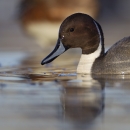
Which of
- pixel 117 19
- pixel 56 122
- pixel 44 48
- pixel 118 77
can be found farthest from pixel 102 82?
pixel 117 19

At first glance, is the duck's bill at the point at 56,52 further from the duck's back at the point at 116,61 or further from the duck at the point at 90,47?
the duck's back at the point at 116,61

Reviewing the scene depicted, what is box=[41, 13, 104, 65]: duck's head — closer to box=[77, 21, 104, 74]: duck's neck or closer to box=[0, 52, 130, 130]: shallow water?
box=[77, 21, 104, 74]: duck's neck

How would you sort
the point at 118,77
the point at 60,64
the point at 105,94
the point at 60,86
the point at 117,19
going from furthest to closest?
the point at 117,19 → the point at 60,64 → the point at 118,77 → the point at 60,86 → the point at 105,94

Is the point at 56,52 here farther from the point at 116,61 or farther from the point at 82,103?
the point at 82,103

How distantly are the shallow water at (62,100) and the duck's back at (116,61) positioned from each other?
0.36 feet

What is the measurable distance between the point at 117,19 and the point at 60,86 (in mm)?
10554

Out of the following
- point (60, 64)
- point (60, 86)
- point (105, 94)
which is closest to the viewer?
point (105, 94)

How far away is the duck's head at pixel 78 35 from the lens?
6.22 metres

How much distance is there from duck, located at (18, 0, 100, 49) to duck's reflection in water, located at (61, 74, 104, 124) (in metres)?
4.93

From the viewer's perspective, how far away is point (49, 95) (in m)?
4.97

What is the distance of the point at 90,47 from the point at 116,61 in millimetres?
358

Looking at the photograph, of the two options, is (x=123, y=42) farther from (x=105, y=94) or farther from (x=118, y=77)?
(x=105, y=94)

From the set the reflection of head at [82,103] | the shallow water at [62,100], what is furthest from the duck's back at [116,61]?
the reflection of head at [82,103]

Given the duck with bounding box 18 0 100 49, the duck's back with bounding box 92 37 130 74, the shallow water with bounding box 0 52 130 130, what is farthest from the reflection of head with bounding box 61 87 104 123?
the duck with bounding box 18 0 100 49
